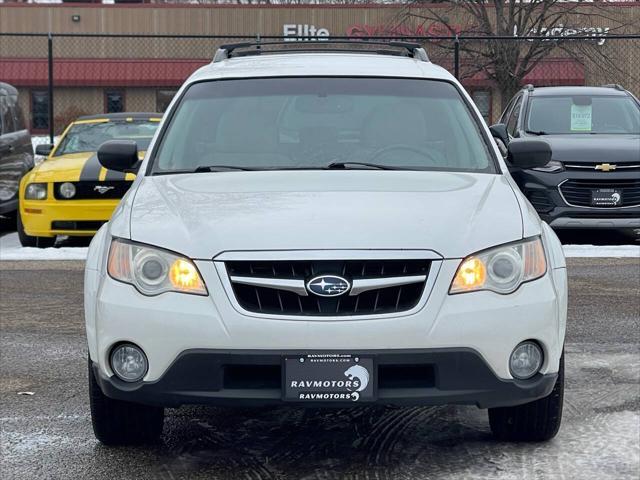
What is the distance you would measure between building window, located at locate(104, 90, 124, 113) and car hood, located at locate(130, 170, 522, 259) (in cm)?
2969

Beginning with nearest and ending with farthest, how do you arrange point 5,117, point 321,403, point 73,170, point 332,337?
point 332,337 < point 321,403 < point 73,170 < point 5,117

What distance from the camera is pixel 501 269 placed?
12.8 ft

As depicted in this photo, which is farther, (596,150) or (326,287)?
(596,150)

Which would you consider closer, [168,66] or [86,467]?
[86,467]

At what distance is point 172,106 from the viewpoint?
536 centimetres

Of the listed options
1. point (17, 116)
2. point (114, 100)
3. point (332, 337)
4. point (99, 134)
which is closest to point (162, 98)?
point (114, 100)

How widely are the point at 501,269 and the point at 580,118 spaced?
8552mm

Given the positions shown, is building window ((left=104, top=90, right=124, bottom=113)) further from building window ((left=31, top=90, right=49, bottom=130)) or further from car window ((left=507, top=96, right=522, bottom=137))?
car window ((left=507, top=96, right=522, bottom=137))

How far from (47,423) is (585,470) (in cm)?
238

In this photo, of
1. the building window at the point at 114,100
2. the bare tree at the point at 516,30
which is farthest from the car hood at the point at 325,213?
the building window at the point at 114,100

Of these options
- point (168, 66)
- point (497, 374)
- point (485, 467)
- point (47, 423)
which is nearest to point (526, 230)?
point (497, 374)

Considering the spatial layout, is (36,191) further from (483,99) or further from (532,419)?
(483,99)

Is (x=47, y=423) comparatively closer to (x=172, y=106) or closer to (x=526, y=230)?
(x=172, y=106)

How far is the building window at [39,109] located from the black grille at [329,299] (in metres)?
30.9
